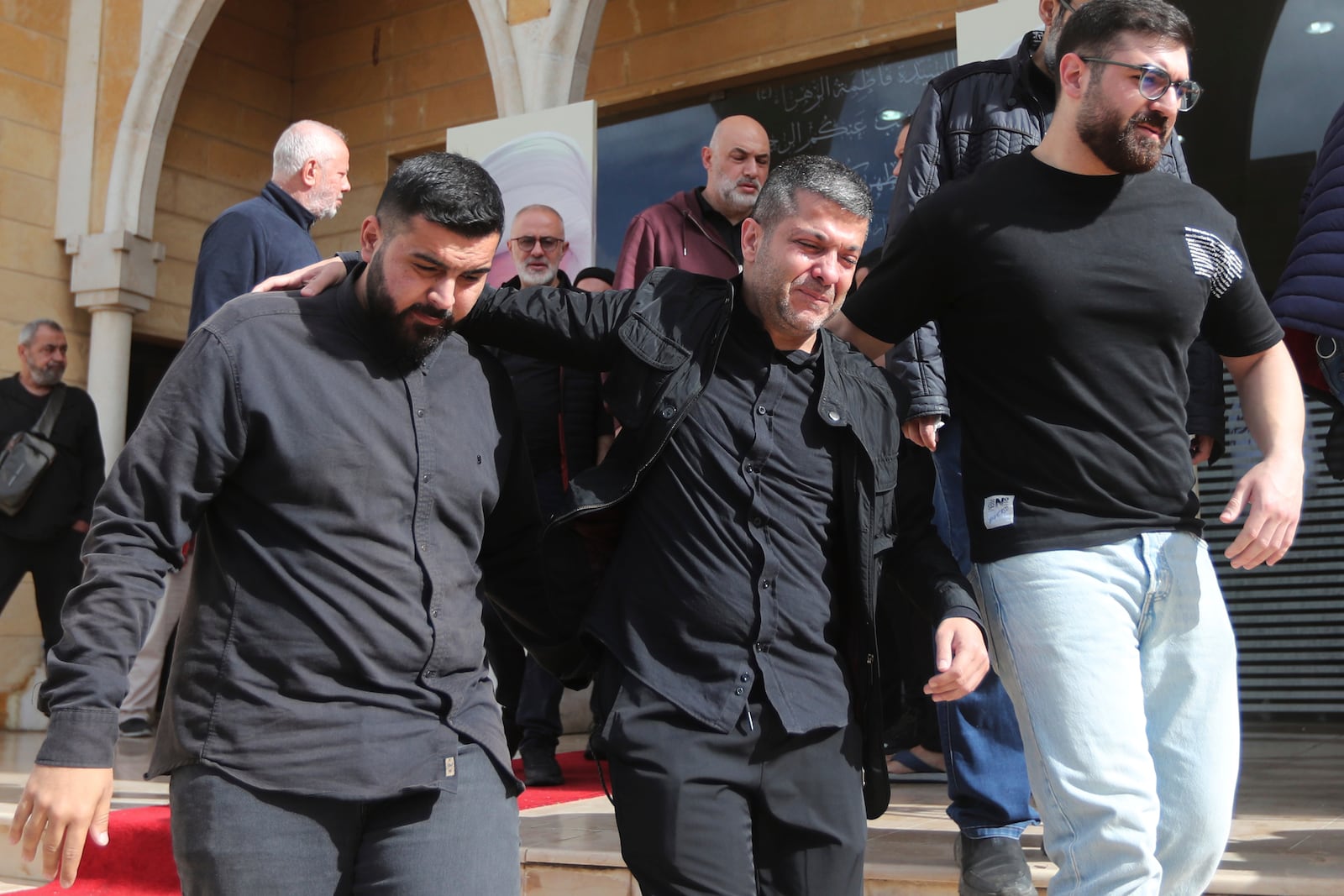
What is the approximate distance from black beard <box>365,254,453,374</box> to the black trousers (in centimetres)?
65

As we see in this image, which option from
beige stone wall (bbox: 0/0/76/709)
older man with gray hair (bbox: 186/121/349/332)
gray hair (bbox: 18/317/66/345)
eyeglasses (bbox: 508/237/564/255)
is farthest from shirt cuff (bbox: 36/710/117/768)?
beige stone wall (bbox: 0/0/76/709)

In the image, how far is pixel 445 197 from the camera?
83.2 inches

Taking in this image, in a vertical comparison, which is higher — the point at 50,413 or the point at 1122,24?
the point at 1122,24

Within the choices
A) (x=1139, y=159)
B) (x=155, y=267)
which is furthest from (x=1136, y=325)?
(x=155, y=267)

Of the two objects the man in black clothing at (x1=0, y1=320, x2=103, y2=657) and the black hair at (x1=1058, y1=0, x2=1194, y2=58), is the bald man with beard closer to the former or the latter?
the black hair at (x1=1058, y1=0, x2=1194, y2=58)

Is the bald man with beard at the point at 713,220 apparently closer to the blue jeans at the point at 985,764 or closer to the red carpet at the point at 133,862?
the blue jeans at the point at 985,764

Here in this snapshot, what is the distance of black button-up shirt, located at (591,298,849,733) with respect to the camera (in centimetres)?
220

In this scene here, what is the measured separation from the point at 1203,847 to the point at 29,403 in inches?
257

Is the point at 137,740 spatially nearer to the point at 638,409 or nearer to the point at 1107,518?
the point at 638,409

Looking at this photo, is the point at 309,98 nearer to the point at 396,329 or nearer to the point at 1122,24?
the point at 396,329

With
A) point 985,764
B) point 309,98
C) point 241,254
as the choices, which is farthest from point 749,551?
point 309,98

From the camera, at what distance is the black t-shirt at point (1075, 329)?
7.32ft

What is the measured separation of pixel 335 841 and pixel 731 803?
0.63 m

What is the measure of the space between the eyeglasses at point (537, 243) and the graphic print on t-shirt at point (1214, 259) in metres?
2.92
